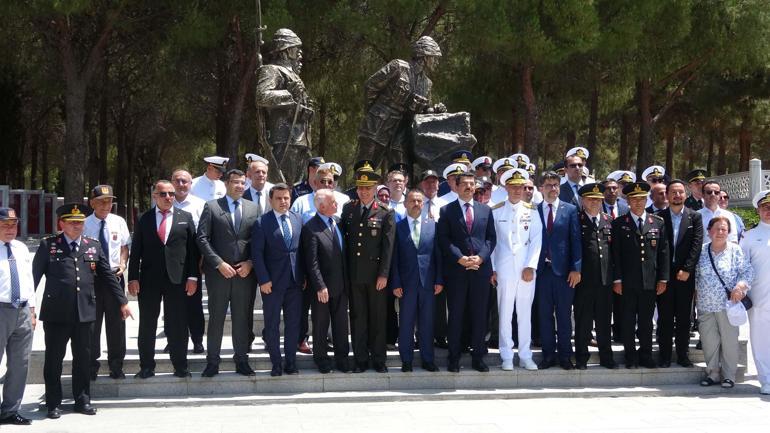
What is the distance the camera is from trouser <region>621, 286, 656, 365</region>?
757 cm

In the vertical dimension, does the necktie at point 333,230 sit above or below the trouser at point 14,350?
above

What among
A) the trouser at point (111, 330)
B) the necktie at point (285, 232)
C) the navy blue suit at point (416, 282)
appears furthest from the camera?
the navy blue suit at point (416, 282)

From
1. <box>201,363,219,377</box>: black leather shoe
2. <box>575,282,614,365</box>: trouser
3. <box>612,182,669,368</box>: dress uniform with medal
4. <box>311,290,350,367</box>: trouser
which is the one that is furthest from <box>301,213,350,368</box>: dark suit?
<box>612,182,669,368</box>: dress uniform with medal

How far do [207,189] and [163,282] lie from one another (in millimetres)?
1944

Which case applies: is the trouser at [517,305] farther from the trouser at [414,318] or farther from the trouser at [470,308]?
the trouser at [414,318]

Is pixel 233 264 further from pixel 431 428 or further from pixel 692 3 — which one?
pixel 692 3

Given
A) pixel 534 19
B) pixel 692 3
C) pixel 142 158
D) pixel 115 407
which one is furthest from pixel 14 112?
pixel 115 407

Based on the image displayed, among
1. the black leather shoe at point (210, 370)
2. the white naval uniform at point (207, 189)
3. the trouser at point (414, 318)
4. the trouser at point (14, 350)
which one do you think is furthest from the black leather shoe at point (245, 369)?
the white naval uniform at point (207, 189)

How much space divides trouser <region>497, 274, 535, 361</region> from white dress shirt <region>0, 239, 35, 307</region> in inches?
166

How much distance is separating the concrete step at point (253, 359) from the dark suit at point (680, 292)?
1.17ft

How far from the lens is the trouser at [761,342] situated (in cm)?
737

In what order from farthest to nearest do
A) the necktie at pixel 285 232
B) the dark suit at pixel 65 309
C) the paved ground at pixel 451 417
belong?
the necktie at pixel 285 232 < the dark suit at pixel 65 309 < the paved ground at pixel 451 417

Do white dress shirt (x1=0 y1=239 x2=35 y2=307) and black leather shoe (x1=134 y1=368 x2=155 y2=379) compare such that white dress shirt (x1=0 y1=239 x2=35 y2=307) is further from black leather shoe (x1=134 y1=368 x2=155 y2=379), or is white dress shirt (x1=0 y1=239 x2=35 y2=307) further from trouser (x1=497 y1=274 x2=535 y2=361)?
trouser (x1=497 y1=274 x2=535 y2=361)

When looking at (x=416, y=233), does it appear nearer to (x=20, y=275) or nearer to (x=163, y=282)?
(x=163, y=282)
